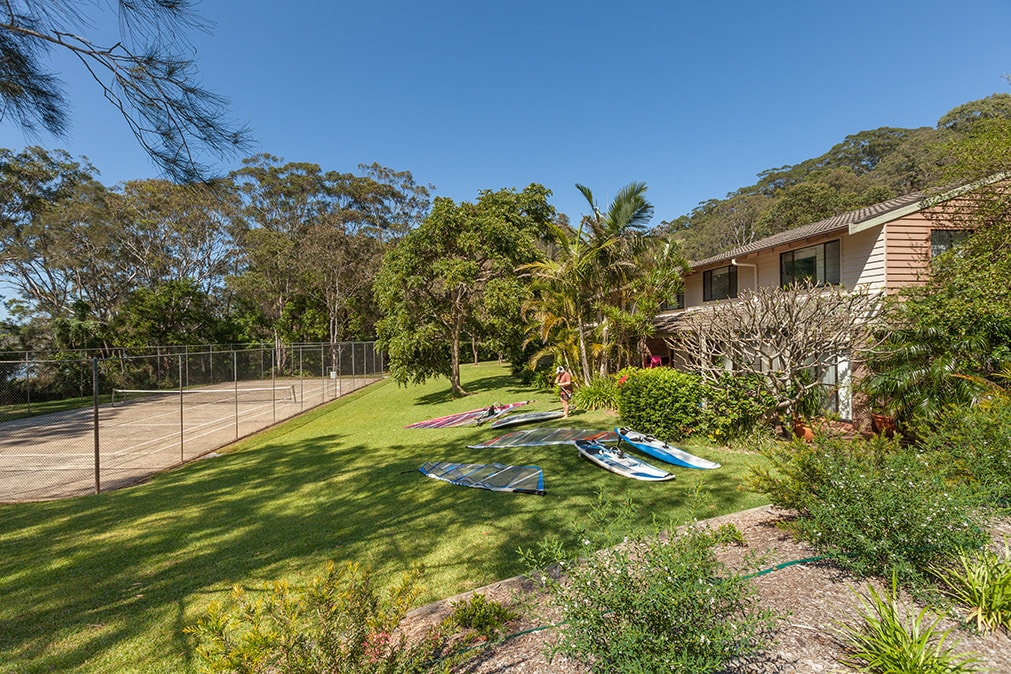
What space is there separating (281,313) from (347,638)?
116ft

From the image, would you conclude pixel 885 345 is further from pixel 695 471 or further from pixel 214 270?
pixel 214 270

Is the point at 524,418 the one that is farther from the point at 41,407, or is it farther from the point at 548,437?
the point at 41,407

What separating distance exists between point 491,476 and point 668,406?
13.9 feet

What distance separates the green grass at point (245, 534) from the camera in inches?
148

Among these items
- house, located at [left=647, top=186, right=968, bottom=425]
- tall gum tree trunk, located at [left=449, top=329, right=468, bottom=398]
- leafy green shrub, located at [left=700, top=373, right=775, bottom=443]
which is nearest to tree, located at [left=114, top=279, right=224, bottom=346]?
tall gum tree trunk, located at [left=449, top=329, right=468, bottom=398]

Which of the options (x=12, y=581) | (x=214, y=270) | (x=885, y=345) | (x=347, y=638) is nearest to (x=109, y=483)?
(x=12, y=581)

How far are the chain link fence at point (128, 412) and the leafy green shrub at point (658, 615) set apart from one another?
9.12 metres

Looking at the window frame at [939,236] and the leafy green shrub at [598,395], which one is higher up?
the window frame at [939,236]

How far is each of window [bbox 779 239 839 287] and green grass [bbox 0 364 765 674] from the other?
780cm

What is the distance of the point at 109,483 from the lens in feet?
29.3

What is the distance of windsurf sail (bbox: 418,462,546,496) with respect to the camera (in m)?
6.77

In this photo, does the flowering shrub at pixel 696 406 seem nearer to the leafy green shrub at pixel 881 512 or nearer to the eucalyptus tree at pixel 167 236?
the leafy green shrub at pixel 881 512

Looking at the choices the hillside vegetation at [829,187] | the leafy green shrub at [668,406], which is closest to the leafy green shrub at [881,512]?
the leafy green shrub at [668,406]

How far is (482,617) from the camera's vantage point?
308 centimetres
